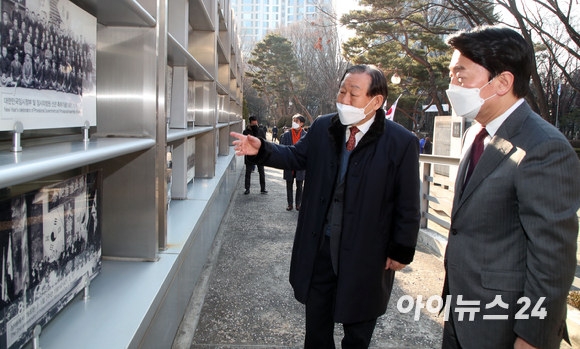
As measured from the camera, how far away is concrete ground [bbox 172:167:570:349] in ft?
10.7

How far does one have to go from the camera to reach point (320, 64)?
3603 centimetres

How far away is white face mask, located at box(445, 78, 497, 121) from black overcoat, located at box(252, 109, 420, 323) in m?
0.43

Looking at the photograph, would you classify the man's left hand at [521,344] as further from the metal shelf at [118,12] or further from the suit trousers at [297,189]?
the suit trousers at [297,189]

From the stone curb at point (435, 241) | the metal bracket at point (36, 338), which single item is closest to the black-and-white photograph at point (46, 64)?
the metal bracket at point (36, 338)

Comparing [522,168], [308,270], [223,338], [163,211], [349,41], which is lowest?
[223,338]

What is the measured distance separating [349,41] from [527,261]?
23.8 metres

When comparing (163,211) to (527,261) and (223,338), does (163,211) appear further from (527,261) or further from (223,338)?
(527,261)

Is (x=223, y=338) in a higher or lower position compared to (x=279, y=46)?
lower

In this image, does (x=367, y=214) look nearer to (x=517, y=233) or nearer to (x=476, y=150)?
(x=476, y=150)

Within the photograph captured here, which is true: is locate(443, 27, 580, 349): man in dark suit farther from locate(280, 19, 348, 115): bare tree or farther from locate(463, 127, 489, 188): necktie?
locate(280, 19, 348, 115): bare tree

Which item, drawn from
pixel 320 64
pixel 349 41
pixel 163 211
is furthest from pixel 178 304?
pixel 320 64

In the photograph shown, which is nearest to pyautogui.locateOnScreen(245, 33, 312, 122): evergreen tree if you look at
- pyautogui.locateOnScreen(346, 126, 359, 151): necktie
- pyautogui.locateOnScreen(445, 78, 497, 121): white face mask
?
pyautogui.locateOnScreen(346, 126, 359, 151): necktie

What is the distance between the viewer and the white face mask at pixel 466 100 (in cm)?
193

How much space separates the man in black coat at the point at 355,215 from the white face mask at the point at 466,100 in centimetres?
45
